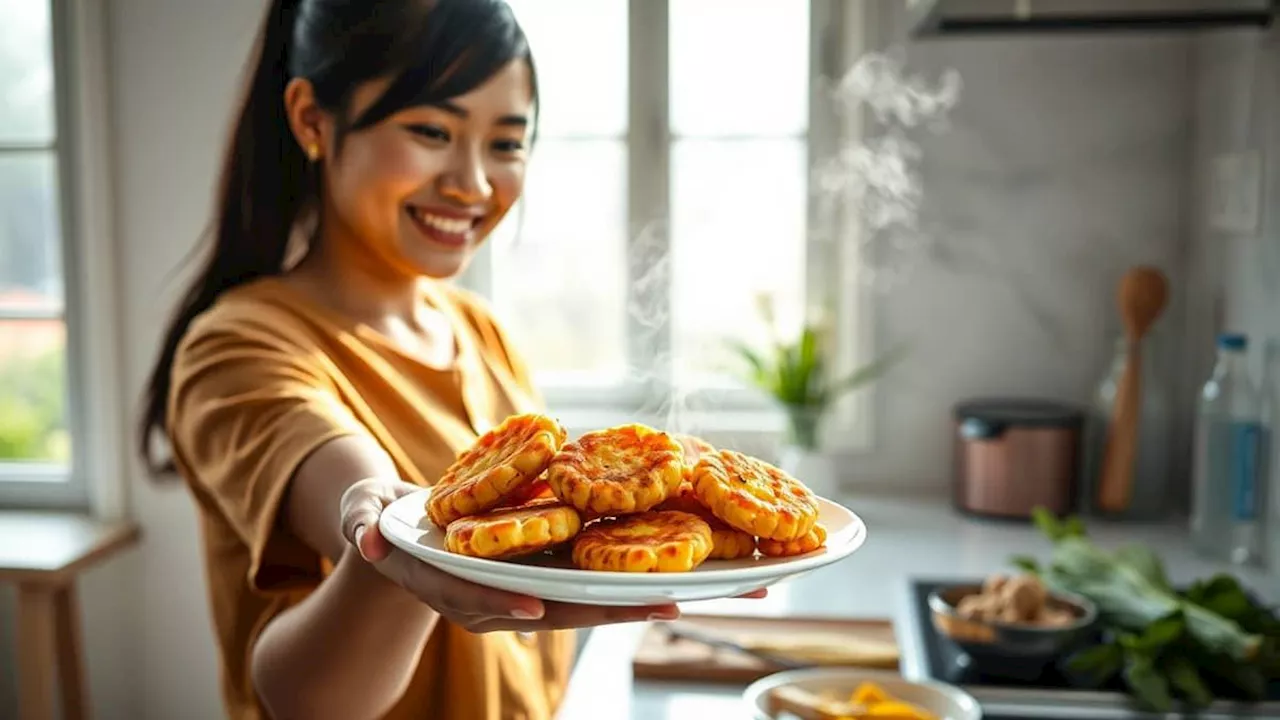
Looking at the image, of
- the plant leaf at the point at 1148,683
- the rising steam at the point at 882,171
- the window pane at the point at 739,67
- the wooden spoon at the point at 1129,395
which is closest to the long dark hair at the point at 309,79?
the plant leaf at the point at 1148,683

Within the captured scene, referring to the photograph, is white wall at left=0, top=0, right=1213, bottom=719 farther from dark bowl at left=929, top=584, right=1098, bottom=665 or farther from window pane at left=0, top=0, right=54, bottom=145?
dark bowl at left=929, top=584, right=1098, bottom=665

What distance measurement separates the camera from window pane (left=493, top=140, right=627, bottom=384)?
1842 mm

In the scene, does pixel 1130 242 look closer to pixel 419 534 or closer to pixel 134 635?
pixel 419 534

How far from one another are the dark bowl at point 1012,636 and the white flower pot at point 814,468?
1.82ft

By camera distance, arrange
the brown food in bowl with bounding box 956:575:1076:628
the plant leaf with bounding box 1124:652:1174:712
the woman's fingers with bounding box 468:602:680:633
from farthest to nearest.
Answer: the brown food in bowl with bounding box 956:575:1076:628 < the plant leaf with bounding box 1124:652:1174:712 < the woman's fingers with bounding box 468:602:680:633

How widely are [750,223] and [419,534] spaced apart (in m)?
1.31

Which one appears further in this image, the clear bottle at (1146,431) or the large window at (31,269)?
the large window at (31,269)

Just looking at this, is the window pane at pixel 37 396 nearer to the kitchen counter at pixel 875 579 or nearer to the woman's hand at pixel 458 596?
the kitchen counter at pixel 875 579

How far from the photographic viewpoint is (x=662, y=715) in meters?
1.01

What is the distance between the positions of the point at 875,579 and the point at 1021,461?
35 cm

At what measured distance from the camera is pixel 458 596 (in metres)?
0.59

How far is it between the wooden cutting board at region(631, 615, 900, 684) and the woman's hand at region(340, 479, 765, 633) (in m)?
0.47

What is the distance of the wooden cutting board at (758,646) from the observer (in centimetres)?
109

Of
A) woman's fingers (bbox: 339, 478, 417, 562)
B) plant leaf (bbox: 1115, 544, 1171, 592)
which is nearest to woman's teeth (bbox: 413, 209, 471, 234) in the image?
woman's fingers (bbox: 339, 478, 417, 562)
